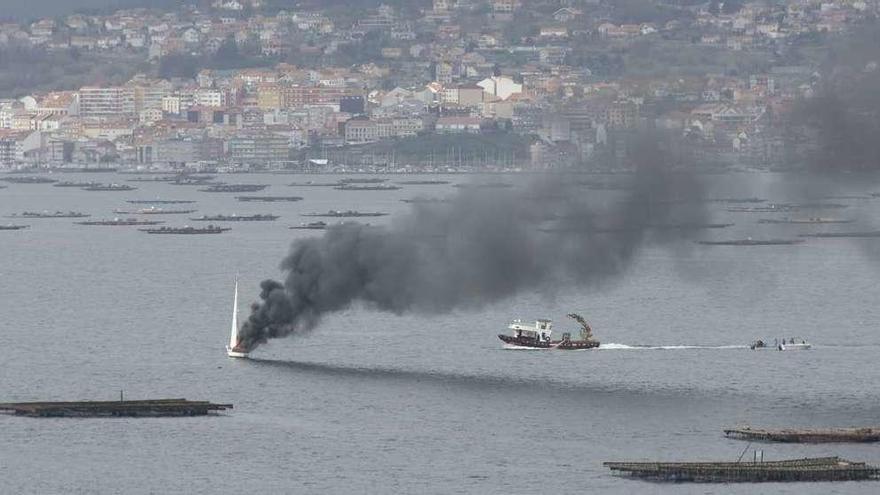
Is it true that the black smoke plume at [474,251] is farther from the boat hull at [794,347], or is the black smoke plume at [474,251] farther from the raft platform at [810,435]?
the raft platform at [810,435]

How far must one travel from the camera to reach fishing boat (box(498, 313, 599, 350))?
68000 mm

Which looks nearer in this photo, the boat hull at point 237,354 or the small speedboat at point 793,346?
the boat hull at point 237,354

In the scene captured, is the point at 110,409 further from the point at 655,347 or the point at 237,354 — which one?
the point at 655,347

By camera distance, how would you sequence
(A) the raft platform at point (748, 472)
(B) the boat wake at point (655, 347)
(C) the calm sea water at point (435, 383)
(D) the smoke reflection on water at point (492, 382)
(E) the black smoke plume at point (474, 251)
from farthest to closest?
1. (B) the boat wake at point (655, 347)
2. (E) the black smoke plume at point (474, 251)
3. (D) the smoke reflection on water at point (492, 382)
4. (C) the calm sea water at point (435, 383)
5. (A) the raft platform at point (748, 472)

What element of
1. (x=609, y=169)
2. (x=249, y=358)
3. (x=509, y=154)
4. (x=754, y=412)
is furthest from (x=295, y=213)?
(x=754, y=412)

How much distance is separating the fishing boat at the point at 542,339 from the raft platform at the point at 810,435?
533 inches

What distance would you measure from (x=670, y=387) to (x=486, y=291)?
239 inches

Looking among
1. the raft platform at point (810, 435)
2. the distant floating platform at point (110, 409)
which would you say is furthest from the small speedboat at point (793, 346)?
the distant floating platform at point (110, 409)

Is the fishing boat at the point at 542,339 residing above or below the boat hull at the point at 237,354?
above

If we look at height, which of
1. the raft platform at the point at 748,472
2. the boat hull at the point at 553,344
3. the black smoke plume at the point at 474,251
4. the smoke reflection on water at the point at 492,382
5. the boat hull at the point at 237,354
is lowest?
the raft platform at the point at 748,472

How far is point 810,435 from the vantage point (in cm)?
5425

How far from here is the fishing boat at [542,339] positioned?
68.0 meters

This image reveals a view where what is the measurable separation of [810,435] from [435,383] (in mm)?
11500

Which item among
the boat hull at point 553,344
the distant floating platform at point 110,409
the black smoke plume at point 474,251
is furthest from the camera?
the boat hull at point 553,344
